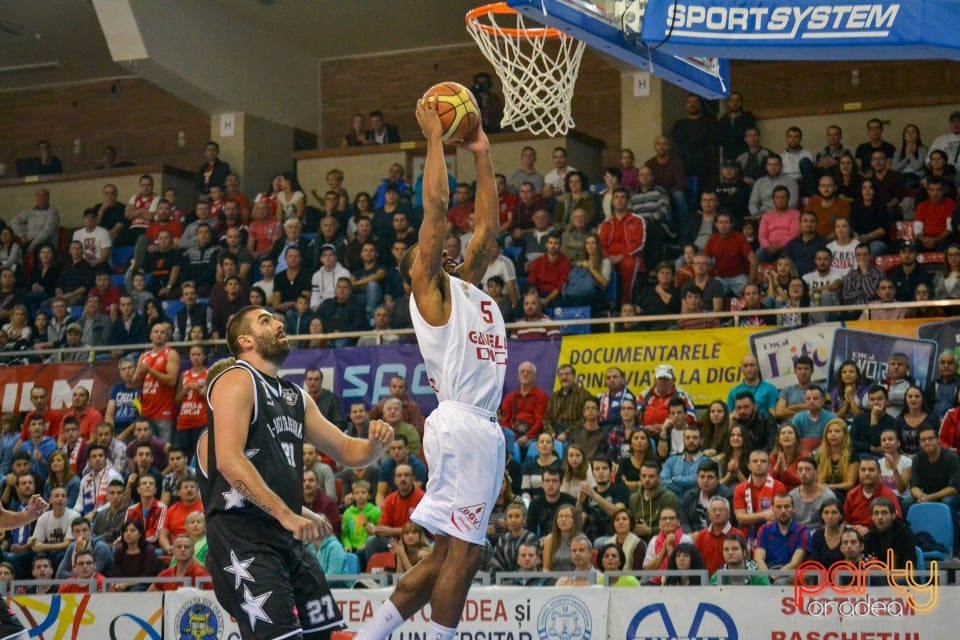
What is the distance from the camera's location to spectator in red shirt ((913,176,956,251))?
17.3 meters

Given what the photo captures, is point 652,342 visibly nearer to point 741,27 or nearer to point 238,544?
point 741,27

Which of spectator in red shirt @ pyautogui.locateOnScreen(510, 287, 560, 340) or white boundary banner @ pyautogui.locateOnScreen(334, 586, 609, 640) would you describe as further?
spectator in red shirt @ pyautogui.locateOnScreen(510, 287, 560, 340)

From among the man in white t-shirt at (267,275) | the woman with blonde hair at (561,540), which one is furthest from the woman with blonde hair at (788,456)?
the man in white t-shirt at (267,275)

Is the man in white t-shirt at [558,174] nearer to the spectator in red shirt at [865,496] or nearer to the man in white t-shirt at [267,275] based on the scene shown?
the man in white t-shirt at [267,275]

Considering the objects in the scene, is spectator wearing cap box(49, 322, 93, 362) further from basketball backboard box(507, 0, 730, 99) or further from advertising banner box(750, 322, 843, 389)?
basketball backboard box(507, 0, 730, 99)

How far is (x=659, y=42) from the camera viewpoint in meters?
→ 9.45

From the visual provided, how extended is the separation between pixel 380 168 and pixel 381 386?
6.62 metres

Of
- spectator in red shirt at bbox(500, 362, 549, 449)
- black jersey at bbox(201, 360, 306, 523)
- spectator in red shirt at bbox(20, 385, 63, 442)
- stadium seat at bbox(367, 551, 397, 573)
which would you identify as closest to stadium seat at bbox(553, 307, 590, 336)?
spectator in red shirt at bbox(500, 362, 549, 449)

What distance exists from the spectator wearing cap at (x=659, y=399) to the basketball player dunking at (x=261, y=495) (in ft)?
29.1

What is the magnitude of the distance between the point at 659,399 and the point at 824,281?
8.60 feet

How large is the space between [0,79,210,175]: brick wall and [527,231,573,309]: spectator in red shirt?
10221 mm

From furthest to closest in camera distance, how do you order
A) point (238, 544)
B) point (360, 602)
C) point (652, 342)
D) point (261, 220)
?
point (261, 220), point (652, 342), point (360, 602), point (238, 544)

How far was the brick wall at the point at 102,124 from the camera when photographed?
88.7 ft

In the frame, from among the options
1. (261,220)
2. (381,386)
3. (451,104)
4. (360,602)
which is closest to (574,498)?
(360,602)
